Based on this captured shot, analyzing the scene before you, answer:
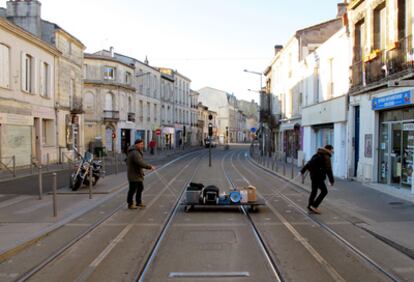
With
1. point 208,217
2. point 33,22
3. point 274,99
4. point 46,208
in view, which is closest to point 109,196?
point 46,208

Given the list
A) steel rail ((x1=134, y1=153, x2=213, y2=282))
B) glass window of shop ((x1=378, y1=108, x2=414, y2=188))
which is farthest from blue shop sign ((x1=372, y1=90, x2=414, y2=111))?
steel rail ((x1=134, y1=153, x2=213, y2=282))

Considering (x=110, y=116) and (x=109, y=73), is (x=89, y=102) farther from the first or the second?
(x=109, y=73)

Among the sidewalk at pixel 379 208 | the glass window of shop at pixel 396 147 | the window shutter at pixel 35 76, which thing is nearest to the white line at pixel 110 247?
the sidewalk at pixel 379 208

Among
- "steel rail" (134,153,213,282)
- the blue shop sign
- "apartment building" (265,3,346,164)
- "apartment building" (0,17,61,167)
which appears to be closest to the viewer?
"steel rail" (134,153,213,282)

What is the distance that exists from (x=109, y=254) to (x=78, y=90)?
31.3 meters

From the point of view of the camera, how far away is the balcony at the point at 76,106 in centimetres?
3466

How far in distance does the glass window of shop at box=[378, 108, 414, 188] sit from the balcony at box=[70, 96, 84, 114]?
80.4 feet

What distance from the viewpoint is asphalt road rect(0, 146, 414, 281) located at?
595cm

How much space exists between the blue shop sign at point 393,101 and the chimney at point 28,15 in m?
23.2

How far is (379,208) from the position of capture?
11.5 metres

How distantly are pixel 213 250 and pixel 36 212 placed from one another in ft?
17.9

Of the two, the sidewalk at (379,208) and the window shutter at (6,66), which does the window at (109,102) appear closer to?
the window shutter at (6,66)

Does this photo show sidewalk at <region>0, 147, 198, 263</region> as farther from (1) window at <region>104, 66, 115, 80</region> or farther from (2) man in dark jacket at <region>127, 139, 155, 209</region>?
(1) window at <region>104, 66, 115, 80</region>

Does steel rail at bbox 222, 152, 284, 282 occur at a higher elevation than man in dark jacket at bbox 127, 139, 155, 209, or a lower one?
lower
